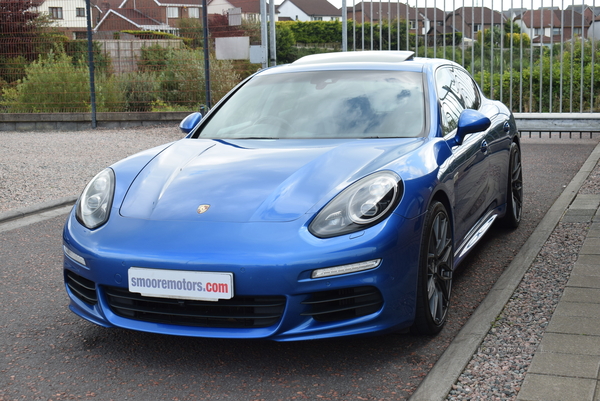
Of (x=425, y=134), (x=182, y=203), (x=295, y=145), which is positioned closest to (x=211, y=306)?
(x=182, y=203)

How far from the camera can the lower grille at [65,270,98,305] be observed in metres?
3.25

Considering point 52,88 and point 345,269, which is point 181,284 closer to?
point 345,269

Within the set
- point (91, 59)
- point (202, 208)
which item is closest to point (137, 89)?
point (91, 59)

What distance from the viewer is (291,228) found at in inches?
120

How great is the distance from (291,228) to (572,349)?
1317 mm

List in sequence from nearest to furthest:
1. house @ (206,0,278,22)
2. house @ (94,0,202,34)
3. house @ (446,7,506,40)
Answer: house @ (446,7,506,40), house @ (206,0,278,22), house @ (94,0,202,34)

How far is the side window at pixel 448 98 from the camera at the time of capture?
425 centimetres

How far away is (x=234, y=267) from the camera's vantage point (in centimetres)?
292

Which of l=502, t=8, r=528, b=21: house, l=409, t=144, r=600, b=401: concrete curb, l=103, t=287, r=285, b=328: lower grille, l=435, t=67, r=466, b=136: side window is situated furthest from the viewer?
l=502, t=8, r=528, b=21: house

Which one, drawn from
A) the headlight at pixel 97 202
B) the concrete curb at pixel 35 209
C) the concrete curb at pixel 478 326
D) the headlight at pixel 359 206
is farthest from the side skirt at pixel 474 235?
the concrete curb at pixel 35 209

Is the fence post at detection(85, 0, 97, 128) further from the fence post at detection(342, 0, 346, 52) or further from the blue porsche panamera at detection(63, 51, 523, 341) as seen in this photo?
the blue porsche panamera at detection(63, 51, 523, 341)

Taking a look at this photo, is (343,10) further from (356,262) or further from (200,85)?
(356,262)

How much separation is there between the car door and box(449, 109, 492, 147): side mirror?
0.04m

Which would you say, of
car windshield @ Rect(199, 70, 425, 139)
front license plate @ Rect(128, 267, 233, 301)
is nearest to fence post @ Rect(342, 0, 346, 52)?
car windshield @ Rect(199, 70, 425, 139)
